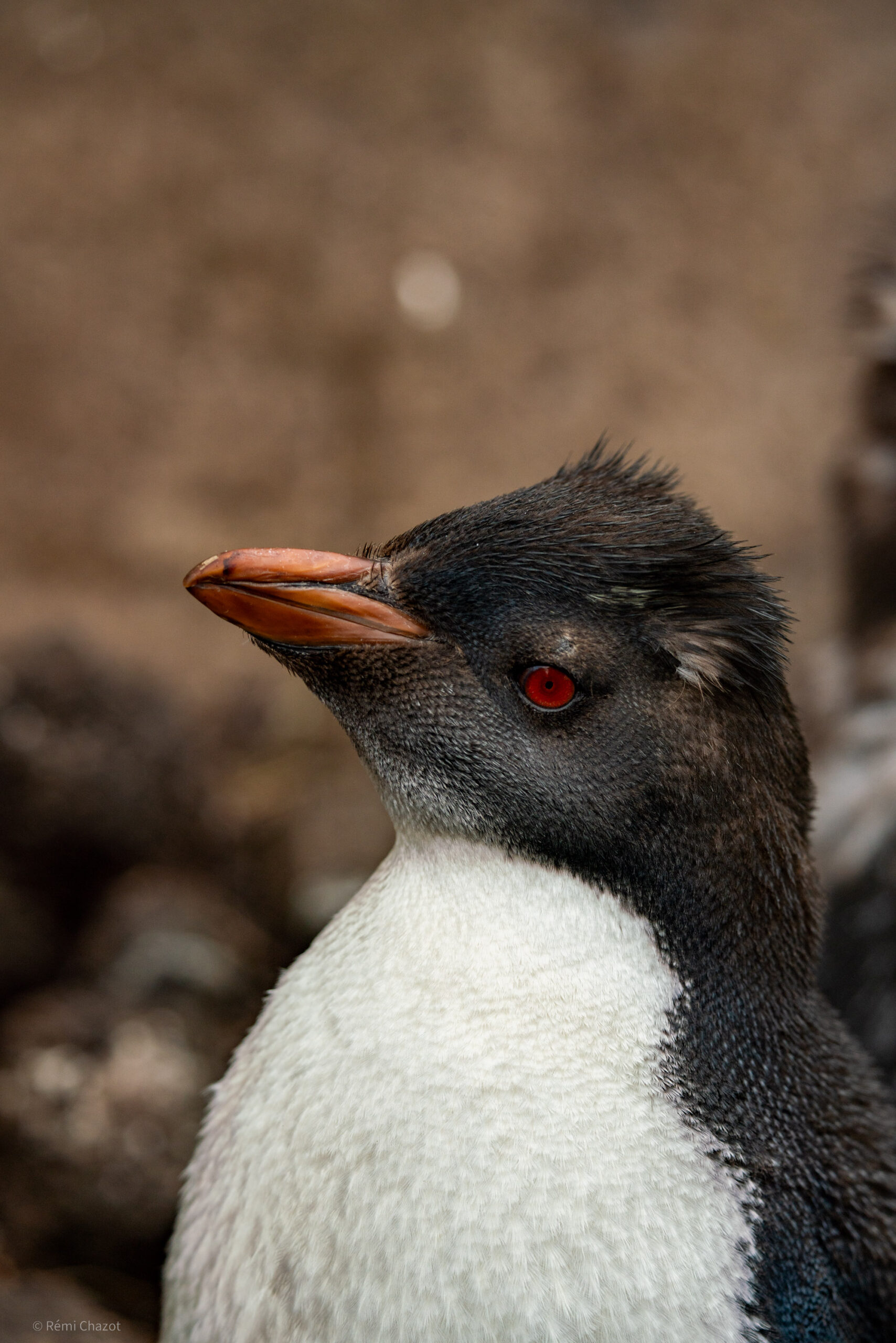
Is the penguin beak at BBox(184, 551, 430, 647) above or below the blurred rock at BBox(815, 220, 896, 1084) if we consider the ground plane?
below

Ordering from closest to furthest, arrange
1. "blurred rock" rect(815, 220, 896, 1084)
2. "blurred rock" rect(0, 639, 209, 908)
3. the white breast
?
1. the white breast
2. "blurred rock" rect(815, 220, 896, 1084)
3. "blurred rock" rect(0, 639, 209, 908)

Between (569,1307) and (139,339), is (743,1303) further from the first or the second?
(139,339)

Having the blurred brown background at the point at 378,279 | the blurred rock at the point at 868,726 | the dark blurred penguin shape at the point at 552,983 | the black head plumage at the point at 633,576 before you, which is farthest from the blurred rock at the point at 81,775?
the black head plumage at the point at 633,576

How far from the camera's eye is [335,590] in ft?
5.83

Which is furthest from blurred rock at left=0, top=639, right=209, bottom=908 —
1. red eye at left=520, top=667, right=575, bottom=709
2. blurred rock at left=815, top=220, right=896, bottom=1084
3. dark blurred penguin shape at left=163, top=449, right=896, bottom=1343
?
red eye at left=520, top=667, right=575, bottom=709

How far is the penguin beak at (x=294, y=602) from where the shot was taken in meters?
1.75

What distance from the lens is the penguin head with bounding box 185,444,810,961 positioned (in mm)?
1712

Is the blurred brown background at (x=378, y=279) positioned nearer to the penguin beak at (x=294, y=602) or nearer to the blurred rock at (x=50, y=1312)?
the blurred rock at (x=50, y=1312)

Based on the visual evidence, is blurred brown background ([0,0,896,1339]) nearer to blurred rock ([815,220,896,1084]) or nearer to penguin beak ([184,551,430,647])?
blurred rock ([815,220,896,1084])

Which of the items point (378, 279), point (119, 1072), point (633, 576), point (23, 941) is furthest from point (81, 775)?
point (633, 576)

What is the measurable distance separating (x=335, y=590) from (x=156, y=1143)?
2.39 m

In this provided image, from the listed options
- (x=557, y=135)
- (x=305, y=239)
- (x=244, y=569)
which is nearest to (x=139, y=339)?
(x=305, y=239)

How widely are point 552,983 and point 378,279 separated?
16.1 ft

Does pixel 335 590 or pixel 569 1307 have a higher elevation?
pixel 335 590
